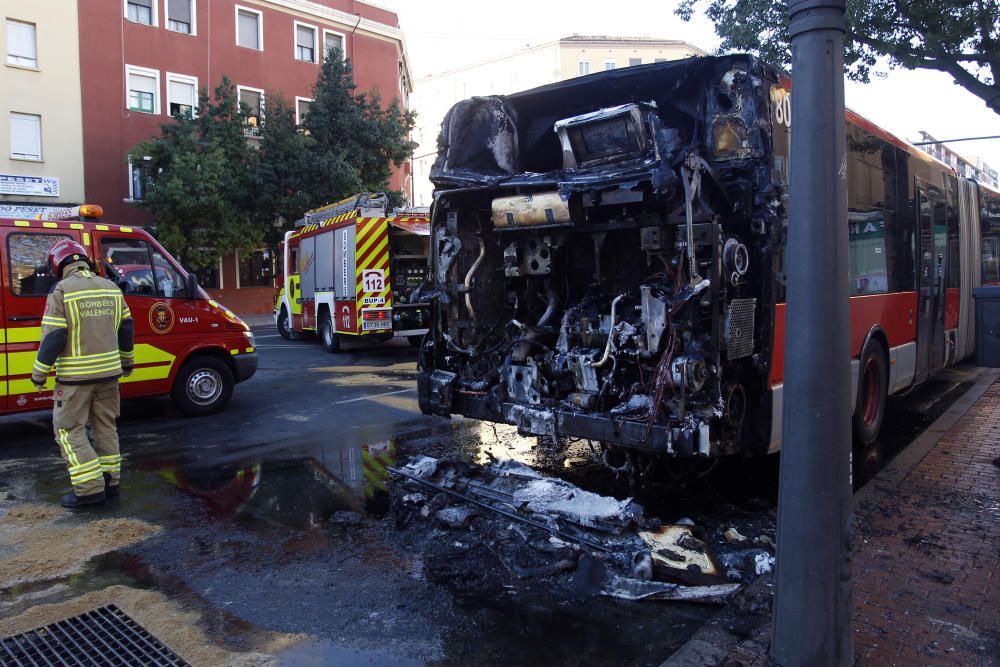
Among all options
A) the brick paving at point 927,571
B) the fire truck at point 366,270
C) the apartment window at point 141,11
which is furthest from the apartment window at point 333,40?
the brick paving at point 927,571

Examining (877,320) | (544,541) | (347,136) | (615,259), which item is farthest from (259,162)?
(544,541)

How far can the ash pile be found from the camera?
383 cm

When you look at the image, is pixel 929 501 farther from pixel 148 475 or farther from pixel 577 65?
pixel 577 65

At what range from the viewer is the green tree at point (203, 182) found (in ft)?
71.5

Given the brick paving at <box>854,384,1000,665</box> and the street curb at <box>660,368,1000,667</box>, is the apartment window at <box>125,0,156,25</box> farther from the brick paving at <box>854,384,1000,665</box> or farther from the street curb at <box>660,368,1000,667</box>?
the brick paving at <box>854,384,1000,665</box>

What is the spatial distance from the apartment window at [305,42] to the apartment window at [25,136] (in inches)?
394

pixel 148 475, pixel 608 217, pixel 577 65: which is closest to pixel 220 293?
pixel 148 475

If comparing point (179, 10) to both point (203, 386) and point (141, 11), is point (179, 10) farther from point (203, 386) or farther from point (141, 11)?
point (203, 386)

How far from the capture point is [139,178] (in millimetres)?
24281

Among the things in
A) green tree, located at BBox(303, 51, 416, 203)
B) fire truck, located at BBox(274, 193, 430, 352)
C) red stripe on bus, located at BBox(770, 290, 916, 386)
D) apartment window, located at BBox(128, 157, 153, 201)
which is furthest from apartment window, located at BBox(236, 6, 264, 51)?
red stripe on bus, located at BBox(770, 290, 916, 386)

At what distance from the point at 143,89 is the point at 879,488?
26701 millimetres

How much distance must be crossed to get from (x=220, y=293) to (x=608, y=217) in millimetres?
24338

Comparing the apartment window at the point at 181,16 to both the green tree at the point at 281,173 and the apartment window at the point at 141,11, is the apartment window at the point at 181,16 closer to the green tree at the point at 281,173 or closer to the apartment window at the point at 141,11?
the apartment window at the point at 141,11

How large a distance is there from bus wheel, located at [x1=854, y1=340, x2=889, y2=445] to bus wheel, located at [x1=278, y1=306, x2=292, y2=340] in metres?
13.8
